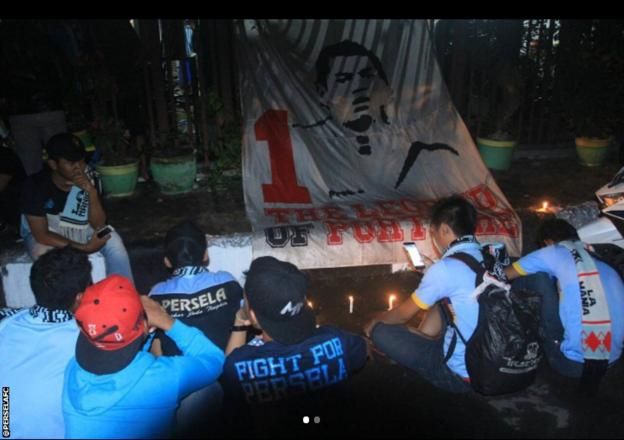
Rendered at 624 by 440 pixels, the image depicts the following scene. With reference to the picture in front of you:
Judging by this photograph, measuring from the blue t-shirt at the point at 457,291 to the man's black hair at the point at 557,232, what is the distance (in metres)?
0.74

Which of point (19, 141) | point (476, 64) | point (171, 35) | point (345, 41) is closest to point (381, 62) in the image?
point (345, 41)

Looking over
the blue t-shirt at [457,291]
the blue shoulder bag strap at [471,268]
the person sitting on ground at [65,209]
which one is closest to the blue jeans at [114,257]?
the person sitting on ground at [65,209]

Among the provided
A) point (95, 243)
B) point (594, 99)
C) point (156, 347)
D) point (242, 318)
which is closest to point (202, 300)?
point (242, 318)

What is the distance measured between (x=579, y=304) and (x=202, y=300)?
8.20ft

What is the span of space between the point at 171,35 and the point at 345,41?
7.86 feet

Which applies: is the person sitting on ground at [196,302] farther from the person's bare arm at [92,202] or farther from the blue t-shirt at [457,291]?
the person's bare arm at [92,202]

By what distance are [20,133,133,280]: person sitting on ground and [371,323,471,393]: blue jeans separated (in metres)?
2.52

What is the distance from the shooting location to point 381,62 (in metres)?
6.98

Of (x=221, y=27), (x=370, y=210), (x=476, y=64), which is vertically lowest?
(x=370, y=210)

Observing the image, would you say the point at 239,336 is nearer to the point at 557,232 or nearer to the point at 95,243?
the point at 95,243

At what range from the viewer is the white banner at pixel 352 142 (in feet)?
18.6

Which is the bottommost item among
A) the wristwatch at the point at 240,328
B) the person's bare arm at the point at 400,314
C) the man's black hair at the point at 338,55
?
the person's bare arm at the point at 400,314

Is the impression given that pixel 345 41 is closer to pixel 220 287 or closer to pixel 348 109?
pixel 348 109

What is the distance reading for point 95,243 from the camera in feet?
15.2
